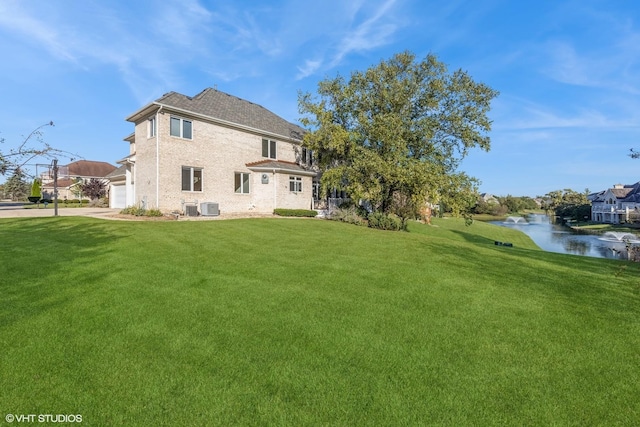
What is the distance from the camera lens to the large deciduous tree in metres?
19.8

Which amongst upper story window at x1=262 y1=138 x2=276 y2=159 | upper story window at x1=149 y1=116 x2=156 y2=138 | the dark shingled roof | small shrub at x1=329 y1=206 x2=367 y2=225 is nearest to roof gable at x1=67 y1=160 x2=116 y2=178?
the dark shingled roof

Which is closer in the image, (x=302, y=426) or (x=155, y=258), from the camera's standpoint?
(x=302, y=426)

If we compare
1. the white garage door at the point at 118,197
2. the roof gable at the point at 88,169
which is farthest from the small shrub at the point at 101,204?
the roof gable at the point at 88,169

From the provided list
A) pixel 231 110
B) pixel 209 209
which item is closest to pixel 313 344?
pixel 209 209

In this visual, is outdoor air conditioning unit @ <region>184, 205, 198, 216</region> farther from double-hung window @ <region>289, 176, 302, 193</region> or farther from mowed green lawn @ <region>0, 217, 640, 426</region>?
mowed green lawn @ <region>0, 217, 640, 426</region>

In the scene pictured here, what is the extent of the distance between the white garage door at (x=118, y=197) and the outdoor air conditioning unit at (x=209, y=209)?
1248 centimetres

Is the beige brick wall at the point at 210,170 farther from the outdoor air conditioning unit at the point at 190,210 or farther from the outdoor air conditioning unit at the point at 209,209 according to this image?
the outdoor air conditioning unit at the point at 209,209

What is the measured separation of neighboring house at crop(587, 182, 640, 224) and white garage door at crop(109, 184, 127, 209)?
74.1 metres

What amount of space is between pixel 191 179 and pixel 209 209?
2392 millimetres

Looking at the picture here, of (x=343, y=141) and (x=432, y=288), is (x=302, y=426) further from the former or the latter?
(x=343, y=141)

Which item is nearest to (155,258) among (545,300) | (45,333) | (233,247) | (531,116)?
(233,247)

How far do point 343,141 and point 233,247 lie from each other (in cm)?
1465

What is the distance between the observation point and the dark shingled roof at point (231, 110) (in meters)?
19.5

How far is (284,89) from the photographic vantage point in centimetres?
2469
